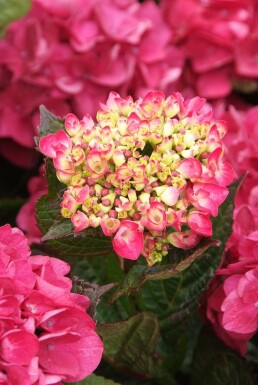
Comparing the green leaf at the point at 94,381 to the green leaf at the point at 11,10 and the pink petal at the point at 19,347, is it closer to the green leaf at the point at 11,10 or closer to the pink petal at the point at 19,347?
the pink petal at the point at 19,347

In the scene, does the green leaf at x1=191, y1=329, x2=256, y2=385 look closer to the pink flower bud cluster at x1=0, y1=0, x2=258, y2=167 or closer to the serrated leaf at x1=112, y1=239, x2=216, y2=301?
the serrated leaf at x1=112, y1=239, x2=216, y2=301

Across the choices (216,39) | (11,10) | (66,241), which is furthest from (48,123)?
(216,39)

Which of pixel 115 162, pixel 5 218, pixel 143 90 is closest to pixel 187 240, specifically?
pixel 115 162

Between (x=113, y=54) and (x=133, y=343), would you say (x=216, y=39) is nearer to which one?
(x=113, y=54)

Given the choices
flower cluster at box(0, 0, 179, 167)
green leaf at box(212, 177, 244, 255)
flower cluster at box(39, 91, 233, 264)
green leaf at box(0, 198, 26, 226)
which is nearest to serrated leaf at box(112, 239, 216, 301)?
flower cluster at box(39, 91, 233, 264)

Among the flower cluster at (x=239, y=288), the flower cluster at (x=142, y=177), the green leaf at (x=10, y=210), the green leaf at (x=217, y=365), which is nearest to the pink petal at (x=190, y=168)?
the flower cluster at (x=142, y=177)

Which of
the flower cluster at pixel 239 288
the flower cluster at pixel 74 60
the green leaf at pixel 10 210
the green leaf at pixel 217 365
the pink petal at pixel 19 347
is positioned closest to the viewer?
the pink petal at pixel 19 347
